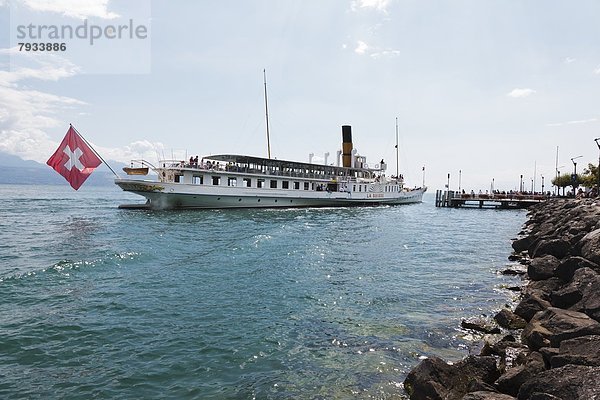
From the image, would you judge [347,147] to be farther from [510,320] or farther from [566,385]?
[566,385]

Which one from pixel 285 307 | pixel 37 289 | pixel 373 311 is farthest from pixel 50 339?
pixel 373 311

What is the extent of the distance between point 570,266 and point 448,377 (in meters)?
8.06

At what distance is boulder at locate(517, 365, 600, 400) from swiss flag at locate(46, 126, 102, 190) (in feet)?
130

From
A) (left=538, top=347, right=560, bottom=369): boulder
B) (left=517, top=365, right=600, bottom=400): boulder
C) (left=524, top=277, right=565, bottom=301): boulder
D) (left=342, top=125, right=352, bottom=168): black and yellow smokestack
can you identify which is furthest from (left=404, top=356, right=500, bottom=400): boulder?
(left=342, top=125, right=352, bottom=168): black and yellow smokestack

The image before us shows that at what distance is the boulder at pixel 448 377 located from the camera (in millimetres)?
6620

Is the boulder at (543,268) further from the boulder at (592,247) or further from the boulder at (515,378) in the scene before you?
the boulder at (515,378)

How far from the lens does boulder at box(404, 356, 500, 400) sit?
6.62 meters

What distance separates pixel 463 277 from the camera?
57.6 feet

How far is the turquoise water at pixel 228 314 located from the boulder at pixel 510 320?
44.2 inches

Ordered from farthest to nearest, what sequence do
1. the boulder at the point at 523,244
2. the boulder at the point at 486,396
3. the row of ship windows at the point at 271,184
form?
the row of ship windows at the point at 271,184
the boulder at the point at 523,244
the boulder at the point at 486,396

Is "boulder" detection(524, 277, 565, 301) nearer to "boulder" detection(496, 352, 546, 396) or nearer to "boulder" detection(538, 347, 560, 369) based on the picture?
"boulder" detection(538, 347, 560, 369)

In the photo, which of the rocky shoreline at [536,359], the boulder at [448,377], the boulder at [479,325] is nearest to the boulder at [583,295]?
the rocky shoreline at [536,359]

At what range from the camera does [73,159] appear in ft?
124

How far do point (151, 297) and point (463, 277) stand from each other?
42.1 feet
